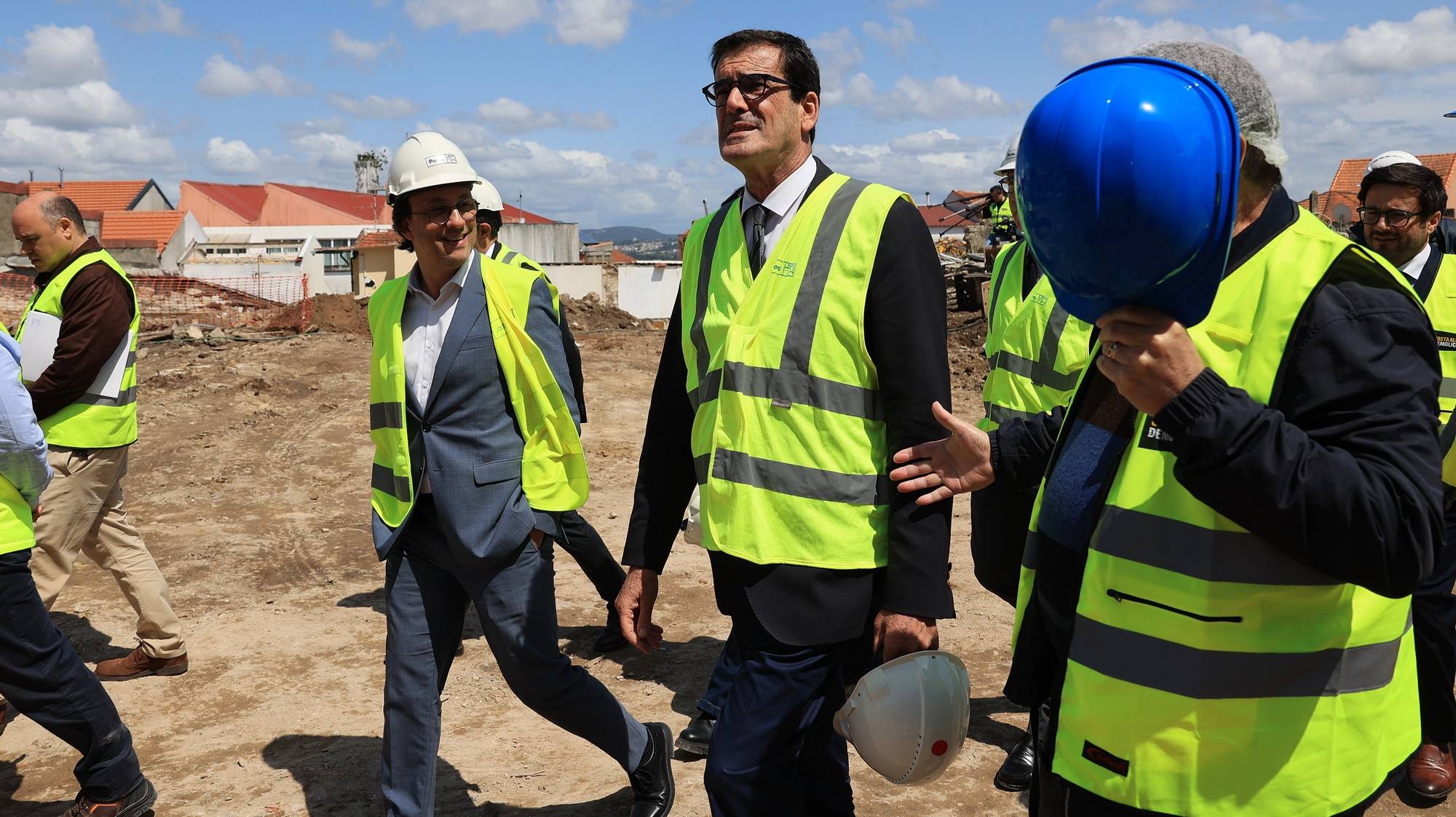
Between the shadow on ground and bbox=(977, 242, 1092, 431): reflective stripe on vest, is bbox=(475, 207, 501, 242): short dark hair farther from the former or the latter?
bbox=(977, 242, 1092, 431): reflective stripe on vest

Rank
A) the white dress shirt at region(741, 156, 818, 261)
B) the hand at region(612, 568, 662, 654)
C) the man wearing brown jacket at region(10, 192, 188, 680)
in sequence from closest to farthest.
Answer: the white dress shirt at region(741, 156, 818, 261)
the hand at region(612, 568, 662, 654)
the man wearing brown jacket at region(10, 192, 188, 680)

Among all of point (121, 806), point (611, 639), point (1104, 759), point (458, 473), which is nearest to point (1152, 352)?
point (1104, 759)

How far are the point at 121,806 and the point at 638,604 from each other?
2214 millimetres

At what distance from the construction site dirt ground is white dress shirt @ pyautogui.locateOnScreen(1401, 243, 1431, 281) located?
2.13 m

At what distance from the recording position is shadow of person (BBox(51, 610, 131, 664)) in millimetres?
6125

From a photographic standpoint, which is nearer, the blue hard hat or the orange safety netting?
the blue hard hat

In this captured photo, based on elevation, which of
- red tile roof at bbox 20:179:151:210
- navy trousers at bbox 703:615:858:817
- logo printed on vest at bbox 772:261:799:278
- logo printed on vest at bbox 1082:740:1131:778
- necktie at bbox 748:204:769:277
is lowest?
navy trousers at bbox 703:615:858:817

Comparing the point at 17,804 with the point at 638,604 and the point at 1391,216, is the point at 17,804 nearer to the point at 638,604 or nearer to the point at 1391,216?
the point at 638,604

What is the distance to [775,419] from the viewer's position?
2.76 metres

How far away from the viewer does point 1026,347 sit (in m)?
4.49

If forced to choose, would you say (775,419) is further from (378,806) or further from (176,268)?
(176,268)

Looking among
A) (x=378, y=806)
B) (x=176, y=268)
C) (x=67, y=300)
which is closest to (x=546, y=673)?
(x=378, y=806)

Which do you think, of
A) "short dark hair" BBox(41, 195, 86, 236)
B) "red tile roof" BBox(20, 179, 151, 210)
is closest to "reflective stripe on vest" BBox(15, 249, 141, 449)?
"short dark hair" BBox(41, 195, 86, 236)

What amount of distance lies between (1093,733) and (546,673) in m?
2.21
